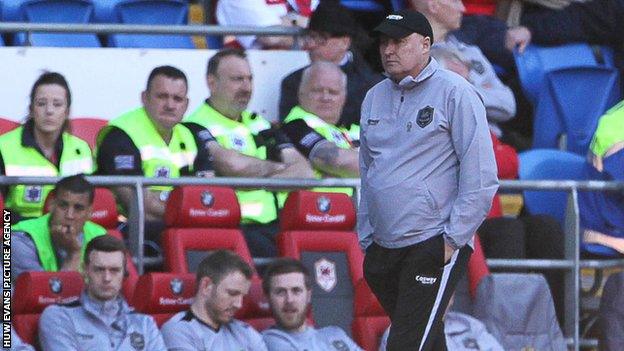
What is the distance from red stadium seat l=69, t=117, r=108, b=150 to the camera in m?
10.3

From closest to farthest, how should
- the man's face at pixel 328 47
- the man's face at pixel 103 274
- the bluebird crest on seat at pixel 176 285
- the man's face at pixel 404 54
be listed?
the man's face at pixel 404 54, the man's face at pixel 103 274, the bluebird crest on seat at pixel 176 285, the man's face at pixel 328 47

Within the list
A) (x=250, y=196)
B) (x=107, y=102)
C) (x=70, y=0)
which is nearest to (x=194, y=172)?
(x=250, y=196)

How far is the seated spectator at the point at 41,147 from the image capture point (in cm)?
938

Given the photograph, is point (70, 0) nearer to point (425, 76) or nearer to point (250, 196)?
point (250, 196)

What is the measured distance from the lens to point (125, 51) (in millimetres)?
10898

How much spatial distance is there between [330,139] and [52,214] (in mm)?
1947

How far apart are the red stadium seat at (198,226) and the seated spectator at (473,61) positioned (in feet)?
7.18

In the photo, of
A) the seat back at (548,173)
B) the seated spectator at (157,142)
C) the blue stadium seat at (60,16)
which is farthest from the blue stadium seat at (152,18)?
the seat back at (548,173)

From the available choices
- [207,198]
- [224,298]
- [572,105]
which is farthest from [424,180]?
[572,105]

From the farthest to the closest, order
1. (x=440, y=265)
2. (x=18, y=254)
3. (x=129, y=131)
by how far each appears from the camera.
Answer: (x=129, y=131) → (x=18, y=254) → (x=440, y=265)

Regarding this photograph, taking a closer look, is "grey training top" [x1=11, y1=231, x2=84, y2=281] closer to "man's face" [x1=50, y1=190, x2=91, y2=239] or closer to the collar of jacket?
"man's face" [x1=50, y1=190, x2=91, y2=239]

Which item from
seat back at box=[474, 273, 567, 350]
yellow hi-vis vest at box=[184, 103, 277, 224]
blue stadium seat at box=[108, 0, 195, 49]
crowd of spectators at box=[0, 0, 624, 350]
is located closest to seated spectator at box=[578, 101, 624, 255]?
crowd of spectators at box=[0, 0, 624, 350]

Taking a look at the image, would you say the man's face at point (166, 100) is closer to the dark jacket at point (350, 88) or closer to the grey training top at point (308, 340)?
the dark jacket at point (350, 88)

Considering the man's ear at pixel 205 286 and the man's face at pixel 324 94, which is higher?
the man's face at pixel 324 94
